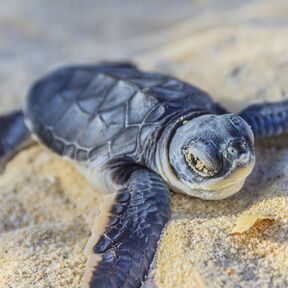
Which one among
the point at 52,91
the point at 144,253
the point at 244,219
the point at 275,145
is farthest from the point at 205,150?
the point at 52,91

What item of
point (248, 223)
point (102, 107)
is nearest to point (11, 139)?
point (102, 107)

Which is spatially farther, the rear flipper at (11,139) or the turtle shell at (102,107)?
the rear flipper at (11,139)

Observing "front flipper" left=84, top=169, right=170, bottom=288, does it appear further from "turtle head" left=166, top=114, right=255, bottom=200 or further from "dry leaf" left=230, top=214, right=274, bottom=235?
"dry leaf" left=230, top=214, right=274, bottom=235

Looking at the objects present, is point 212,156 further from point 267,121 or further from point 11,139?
point 11,139

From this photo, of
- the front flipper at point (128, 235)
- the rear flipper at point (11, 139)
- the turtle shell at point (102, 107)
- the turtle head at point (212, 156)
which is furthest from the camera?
the rear flipper at point (11, 139)

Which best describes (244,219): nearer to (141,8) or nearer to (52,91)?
(52,91)

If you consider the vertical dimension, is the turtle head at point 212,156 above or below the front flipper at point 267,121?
above

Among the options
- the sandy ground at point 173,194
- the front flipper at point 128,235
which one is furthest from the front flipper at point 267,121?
the front flipper at point 128,235

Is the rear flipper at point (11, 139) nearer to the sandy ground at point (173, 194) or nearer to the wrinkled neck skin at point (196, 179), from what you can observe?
the sandy ground at point (173, 194)
